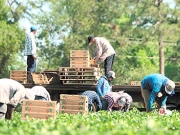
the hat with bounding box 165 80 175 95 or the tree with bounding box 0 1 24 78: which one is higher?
the tree with bounding box 0 1 24 78

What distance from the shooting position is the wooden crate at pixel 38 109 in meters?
13.6

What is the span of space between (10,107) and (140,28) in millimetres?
26070

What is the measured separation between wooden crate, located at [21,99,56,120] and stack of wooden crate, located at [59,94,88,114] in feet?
7.98

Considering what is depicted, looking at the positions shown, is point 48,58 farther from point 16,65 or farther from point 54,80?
point 54,80

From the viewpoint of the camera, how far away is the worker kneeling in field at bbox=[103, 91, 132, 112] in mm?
17766

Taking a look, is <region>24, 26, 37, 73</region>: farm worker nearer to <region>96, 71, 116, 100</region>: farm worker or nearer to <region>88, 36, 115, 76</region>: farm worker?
<region>88, 36, 115, 76</region>: farm worker

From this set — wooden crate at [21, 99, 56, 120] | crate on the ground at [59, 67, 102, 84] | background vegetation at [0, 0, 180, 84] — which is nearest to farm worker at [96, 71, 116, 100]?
crate on the ground at [59, 67, 102, 84]

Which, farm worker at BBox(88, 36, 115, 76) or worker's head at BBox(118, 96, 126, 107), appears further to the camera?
farm worker at BBox(88, 36, 115, 76)

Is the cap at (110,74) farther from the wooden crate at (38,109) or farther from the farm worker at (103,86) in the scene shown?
the wooden crate at (38,109)

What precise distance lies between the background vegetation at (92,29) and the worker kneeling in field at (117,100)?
55.8 feet

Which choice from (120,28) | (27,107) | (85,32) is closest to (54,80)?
(27,107)

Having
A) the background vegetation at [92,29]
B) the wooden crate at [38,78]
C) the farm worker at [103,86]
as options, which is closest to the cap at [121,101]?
the farm worker at [103,86]

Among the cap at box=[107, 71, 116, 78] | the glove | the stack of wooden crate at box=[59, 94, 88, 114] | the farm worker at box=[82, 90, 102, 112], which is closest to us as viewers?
the glove

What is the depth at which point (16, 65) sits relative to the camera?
44.1 meters
